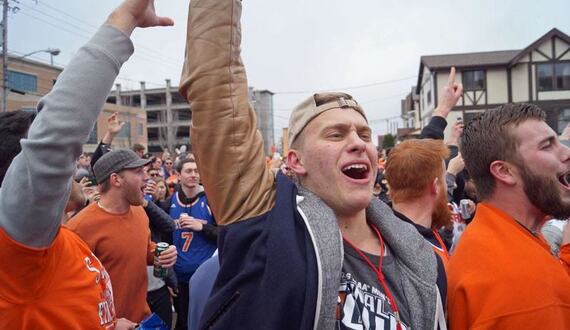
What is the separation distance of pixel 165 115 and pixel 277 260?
74.0 metres

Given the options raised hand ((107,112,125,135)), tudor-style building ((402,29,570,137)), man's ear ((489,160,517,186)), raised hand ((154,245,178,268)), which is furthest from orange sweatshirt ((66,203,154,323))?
tudor-style building ((402,29,570,137))

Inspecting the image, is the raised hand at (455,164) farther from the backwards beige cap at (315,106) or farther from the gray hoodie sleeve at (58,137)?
the gray hoodie sleeve at (58,137)

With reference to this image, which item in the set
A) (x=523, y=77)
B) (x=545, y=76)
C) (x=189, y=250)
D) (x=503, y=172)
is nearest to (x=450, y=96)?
(x=503, y=172)

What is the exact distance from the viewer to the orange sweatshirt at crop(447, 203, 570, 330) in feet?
6.16

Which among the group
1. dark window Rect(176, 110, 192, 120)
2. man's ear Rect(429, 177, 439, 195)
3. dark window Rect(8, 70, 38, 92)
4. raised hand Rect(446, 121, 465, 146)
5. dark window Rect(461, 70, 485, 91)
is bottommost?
man's ear Rect(429, 177, 439, 195)

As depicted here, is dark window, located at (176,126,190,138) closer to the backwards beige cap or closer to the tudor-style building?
the tudor-style building

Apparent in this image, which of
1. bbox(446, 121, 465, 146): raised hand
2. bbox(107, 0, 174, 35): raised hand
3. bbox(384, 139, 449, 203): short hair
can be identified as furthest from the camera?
bbox(446, 121, 465, 146): raised hand

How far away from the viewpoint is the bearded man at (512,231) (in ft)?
6.24

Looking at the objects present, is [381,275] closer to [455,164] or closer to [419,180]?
[419,180]

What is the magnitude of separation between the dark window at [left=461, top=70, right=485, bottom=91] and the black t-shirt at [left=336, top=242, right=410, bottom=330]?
1273 inches

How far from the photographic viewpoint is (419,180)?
313cm

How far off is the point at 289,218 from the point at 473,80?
3342 centimetres

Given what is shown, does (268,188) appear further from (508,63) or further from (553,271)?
(508,63)

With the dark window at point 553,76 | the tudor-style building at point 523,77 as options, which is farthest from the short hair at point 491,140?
the dark window at point 553,76
